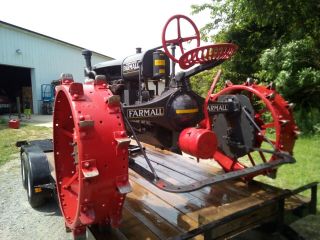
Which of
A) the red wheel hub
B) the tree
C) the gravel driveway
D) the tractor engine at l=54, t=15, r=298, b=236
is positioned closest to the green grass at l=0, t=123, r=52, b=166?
the gravel driveway

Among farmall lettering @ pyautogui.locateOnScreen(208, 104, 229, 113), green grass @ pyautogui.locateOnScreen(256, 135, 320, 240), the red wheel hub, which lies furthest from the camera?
green grass @ pyautogui.locateOnScreen(256, 135, 320, 240)

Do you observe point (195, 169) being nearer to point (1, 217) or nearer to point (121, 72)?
point (121, 72)

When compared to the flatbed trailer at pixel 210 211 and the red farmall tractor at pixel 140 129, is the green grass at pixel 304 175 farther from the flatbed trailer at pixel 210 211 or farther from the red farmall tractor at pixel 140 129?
the red farmall tractor at pixel 140 129

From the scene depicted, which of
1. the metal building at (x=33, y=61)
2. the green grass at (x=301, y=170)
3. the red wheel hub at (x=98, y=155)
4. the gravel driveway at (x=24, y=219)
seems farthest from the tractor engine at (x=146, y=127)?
the metal building at (x=33, y=61)

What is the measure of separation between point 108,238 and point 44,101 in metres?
15.6

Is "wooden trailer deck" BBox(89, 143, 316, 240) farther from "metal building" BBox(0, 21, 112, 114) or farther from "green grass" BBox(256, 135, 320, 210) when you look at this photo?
"metal building" BBox(0, 21, 112, 114)

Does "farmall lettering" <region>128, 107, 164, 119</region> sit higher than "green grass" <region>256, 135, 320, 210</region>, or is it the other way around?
"farmall lettering" <region>128, 107, 164, 119</region>

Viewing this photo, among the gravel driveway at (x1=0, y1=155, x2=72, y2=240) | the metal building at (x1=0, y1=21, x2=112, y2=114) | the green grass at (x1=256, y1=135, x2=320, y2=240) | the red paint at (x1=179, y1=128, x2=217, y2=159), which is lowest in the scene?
the gravel driveway at (x1=0, y1=155, x2=72, y2=240)

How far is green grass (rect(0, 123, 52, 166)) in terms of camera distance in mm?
6598

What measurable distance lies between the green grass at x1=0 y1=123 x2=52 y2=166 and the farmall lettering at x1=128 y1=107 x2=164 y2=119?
4.39 metres

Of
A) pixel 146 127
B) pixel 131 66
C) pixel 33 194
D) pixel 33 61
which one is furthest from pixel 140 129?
pixel 33 61

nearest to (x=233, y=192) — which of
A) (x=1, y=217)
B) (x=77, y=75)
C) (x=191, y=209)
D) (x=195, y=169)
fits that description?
(x=191, y=209)

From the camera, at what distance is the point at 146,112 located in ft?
8.21

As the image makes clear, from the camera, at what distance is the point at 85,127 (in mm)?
1767
